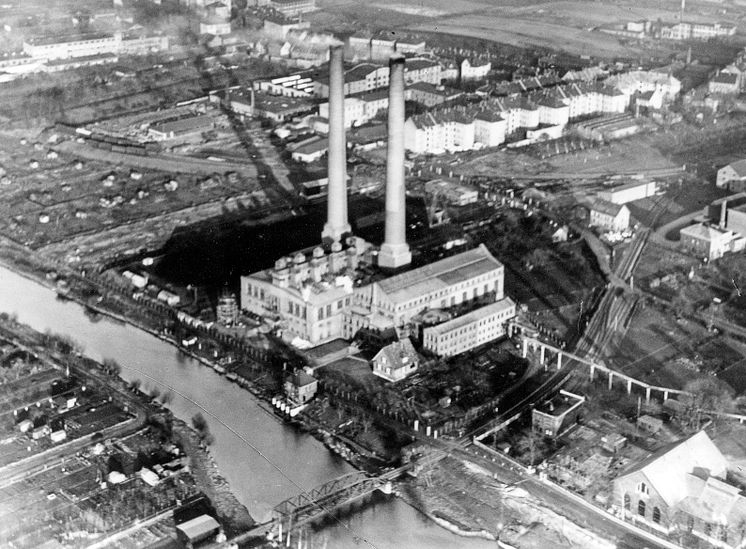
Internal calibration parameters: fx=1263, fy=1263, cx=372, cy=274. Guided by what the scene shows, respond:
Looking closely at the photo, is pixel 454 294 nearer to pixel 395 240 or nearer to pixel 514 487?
pixel 395 240

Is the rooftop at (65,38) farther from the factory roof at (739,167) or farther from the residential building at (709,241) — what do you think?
the residential building at (709,241)

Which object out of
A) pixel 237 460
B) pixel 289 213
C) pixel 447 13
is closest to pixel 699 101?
pixel 447 13

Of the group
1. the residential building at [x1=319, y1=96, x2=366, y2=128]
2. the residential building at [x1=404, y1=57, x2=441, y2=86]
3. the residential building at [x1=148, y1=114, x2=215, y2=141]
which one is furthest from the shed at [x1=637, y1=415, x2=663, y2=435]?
the residential building at [x1=404, y1=57, x2=441, y2=86]

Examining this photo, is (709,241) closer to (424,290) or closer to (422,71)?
(424,290)

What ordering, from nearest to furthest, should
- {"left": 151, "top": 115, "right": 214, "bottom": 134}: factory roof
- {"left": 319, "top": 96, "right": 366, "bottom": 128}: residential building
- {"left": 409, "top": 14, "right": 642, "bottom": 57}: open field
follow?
{"left": 151, "top": 115, "right": 214, "bottom": 134}: factory roof < {"left": 319, "top": 96, "right": 366, "bottom": 128}: residential building < {"left": 409, "top": 14, "right": 642, "bottom": 57}: open field

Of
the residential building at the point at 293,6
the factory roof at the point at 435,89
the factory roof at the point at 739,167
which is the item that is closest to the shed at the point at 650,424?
the factory roof at the point at 739,167

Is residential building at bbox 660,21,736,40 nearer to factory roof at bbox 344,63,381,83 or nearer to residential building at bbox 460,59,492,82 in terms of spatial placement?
residential building at bbox 460,59,492,82
